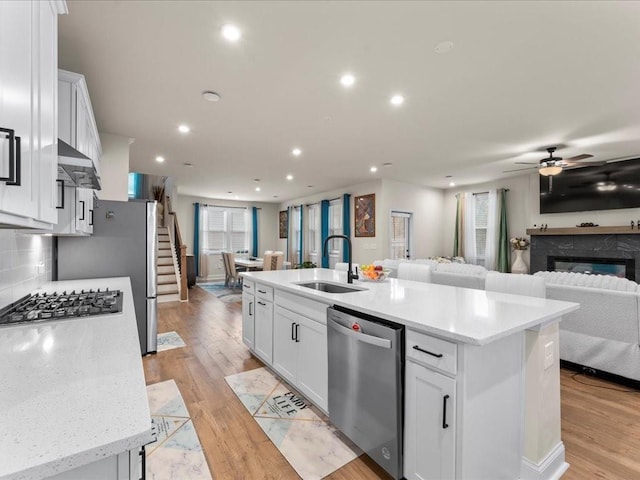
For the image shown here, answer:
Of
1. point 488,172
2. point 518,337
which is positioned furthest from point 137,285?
point 488,172

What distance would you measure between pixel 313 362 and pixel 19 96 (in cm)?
205

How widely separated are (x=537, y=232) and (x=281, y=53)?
6.16 metres

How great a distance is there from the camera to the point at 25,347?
3.83 feet

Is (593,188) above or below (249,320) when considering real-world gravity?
above

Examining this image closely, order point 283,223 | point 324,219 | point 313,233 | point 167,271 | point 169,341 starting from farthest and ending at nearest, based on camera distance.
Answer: point 283,223 < point 313,233 < point 324,219 < point 167,271 < point 169,341

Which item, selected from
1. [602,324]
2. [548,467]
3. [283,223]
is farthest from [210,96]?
[283,223]

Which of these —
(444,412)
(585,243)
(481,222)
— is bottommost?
(444,412)

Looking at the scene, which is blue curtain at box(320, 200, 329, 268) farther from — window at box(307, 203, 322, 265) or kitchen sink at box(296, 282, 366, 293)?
kitchen sink at box(296, 282, 366, 293)

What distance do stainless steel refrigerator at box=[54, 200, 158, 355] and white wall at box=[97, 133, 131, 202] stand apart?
975 millimetres

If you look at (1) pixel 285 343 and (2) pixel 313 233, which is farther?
(2) pixel 313 233

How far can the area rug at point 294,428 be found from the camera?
1.81 metres

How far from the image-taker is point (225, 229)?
1005 cm

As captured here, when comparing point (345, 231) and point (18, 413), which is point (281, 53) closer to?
point (18, 413)

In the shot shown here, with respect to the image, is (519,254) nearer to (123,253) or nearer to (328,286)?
(328,286)
